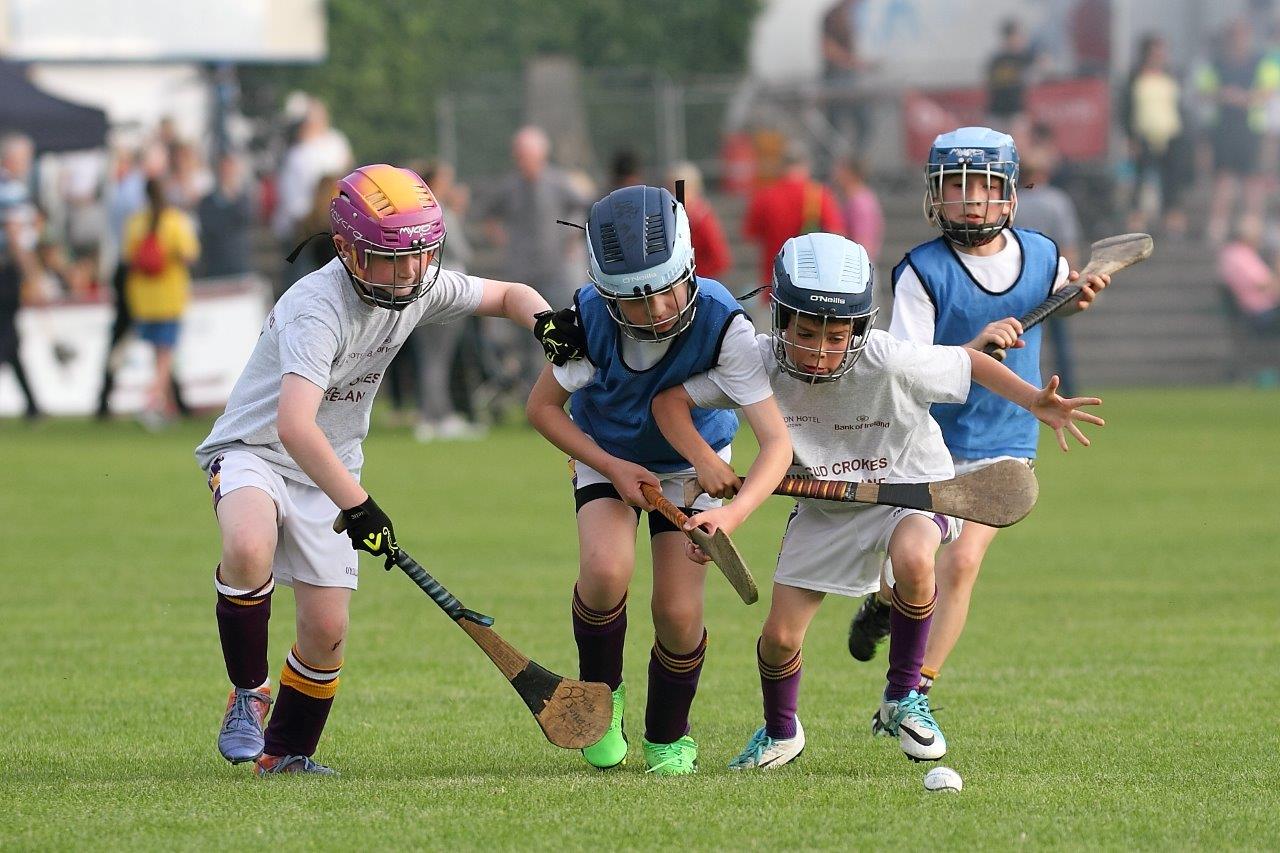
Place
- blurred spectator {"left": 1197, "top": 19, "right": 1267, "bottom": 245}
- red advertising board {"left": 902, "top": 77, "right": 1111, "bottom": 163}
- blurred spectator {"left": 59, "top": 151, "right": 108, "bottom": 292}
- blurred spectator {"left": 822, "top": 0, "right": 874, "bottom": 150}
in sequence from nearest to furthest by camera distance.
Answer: blurred spectator {"left": 59, "top": 151, "right": 108, "bottom": 292} < red advertising board {"left": 902, "top": 77, "right": 1111, "bottom": 163} < blurred spectator {"left": 1197, "top": 19, "right": 1267, "bottom": 245} < blurred spectator {"left": 822, "top": 0, "right": 874, "bottom": 150}

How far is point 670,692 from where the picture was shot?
568 cm

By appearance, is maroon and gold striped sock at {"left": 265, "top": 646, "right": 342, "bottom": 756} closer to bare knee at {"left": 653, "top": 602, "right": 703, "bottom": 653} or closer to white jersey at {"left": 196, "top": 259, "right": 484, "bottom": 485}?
white jersey at {"left": 196, "top": 259, "right": 484, "bottom": 485}

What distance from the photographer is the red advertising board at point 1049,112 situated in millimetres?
23516

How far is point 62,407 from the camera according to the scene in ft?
62.9

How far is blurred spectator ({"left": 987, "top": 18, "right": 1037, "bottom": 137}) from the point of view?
23.1 metres

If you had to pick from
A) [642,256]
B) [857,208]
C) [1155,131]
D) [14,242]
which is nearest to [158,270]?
[14,242]

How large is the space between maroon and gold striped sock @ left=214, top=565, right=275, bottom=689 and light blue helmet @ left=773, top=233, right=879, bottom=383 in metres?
1.53

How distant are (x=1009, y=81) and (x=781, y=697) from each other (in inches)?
723

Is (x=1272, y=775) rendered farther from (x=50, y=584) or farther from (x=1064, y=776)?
(x=50, y=584)

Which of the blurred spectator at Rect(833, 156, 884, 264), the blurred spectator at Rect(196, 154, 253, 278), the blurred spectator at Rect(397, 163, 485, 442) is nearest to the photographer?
the blurred spectator at Rect(397, 163, 485, 442)

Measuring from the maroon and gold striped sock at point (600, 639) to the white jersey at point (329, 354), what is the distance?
2.44 feet

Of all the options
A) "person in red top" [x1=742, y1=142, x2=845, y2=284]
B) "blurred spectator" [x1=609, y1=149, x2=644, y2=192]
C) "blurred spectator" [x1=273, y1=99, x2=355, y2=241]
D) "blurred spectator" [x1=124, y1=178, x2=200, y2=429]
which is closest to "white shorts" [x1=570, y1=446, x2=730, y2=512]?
"blurred spectator" [x1=609, y1=149, x2=644, y2=192]

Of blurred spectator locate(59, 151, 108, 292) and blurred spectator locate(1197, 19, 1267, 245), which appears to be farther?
blurred spectator locate(1197, 19, 1267, 245)

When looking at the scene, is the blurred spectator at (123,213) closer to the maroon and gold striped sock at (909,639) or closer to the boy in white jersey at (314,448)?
the boy in white jersey at (314,448)
